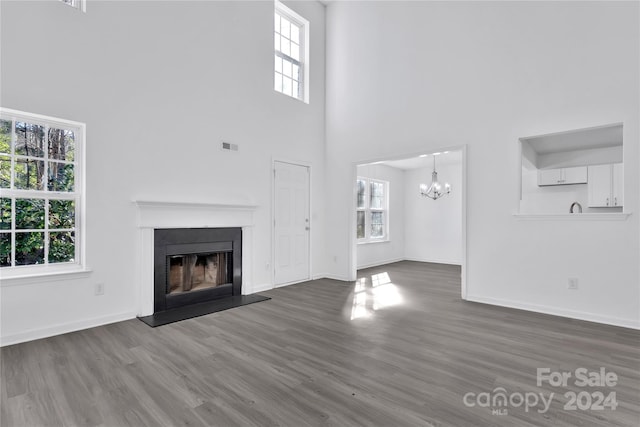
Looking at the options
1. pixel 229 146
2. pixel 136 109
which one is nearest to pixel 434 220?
pixel 229 146

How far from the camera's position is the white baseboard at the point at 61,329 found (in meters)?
2.97

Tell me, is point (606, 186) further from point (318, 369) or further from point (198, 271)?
point (198, 271)

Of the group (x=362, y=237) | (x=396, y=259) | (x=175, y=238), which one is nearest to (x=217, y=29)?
(x=175, y=238)

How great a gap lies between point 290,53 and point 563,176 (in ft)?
15.6

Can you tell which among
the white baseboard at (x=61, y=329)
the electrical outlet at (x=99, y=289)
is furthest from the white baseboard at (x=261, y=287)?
the electrical outlet at (x=99, y=289)

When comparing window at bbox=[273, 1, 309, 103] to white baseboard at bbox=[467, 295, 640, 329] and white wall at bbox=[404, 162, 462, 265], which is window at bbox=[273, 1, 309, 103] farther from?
white baseboard at bbox=[467, 295, 640, 329]

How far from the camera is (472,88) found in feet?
14.7

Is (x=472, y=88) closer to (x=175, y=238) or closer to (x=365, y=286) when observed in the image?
(x=365, y=286)

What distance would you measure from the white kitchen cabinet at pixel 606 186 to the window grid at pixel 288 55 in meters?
4.57

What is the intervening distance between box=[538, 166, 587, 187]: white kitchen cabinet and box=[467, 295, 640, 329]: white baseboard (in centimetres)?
153

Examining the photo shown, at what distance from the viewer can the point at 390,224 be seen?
335 inches

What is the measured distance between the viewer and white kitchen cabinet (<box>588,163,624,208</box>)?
Result: 3.61m

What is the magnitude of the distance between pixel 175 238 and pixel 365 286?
307 cm

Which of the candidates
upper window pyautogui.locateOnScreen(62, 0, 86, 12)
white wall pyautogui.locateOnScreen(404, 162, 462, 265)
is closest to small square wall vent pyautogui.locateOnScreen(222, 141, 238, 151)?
upper window pyautogui.locateOnScreen(62, 0, 86, 12)
